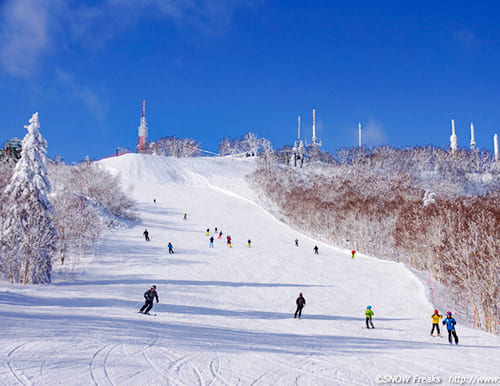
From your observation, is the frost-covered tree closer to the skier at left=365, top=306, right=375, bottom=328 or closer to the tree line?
the tree line

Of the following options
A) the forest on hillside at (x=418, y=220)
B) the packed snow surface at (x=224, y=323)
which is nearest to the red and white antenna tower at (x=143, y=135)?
the forest on hillside at (x=418, y=220)

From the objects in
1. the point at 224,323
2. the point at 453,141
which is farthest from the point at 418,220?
the point at 453,141

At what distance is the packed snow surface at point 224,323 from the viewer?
8258mm

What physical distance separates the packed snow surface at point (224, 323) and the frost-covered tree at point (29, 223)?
196 cm

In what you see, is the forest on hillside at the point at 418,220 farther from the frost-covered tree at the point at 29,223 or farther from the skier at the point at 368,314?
the frost-covered tree at the point at 29,223

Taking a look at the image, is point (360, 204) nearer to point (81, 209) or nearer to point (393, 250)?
point (393, 250)

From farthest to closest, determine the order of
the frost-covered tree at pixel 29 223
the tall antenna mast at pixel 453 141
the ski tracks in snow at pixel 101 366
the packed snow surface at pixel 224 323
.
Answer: the tall antenna mast at pixel 453 141
the frost-covered tree at pixel 29 223
the packed snow surface at pixel 224 323
the ski tracks in snow at pixel 101 366

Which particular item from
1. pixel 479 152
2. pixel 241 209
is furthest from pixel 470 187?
pixel 241 209

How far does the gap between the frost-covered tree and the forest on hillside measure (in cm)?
2731

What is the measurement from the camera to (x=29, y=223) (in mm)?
22297

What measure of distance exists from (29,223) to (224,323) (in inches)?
585

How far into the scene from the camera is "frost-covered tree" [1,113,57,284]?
2166cm

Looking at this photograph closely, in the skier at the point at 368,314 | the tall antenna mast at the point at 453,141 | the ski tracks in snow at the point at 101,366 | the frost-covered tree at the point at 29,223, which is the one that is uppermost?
the tall antenna mast at the point at 453,141

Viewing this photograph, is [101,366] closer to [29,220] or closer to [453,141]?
[29,220]
